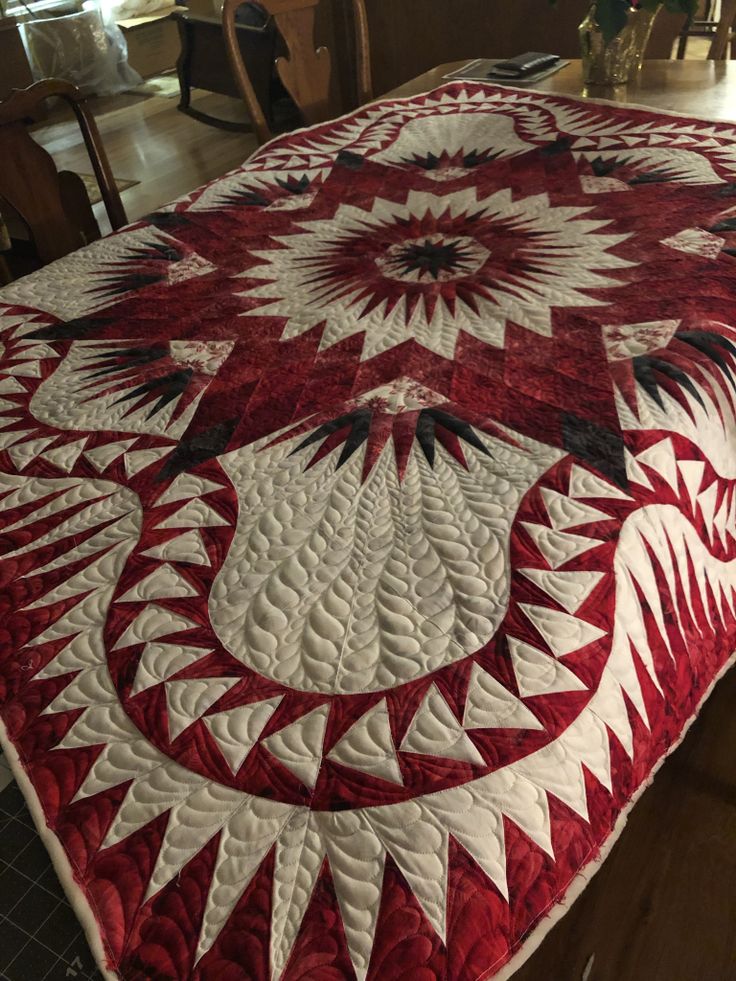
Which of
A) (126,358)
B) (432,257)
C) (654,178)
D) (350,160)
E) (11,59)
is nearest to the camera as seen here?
(126,358)

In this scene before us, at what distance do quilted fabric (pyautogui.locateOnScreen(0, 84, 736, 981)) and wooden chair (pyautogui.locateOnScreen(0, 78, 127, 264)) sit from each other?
37 cm

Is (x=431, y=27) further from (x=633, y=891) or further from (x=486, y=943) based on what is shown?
(x=486, y=943)

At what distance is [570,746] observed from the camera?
60 cm

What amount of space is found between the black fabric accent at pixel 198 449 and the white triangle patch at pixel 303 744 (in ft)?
1.25

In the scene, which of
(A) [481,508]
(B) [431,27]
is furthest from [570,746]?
(B) [431,27]

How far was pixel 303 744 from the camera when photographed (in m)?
0.60

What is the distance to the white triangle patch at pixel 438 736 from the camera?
581mm

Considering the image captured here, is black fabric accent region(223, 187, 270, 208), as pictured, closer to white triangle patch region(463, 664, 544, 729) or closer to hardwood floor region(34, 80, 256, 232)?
white triangle patch region(463, 664, 544, 729)

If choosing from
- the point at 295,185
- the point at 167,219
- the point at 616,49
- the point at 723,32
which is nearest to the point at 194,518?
the point at 167,219

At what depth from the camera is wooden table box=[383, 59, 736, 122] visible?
1.68 m

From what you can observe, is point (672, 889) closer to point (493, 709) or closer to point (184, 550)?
point (493, 709)

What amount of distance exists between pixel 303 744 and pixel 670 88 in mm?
1852

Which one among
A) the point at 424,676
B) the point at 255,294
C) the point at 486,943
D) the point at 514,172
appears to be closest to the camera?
the point at 486,943

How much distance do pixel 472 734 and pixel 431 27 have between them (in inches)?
132
